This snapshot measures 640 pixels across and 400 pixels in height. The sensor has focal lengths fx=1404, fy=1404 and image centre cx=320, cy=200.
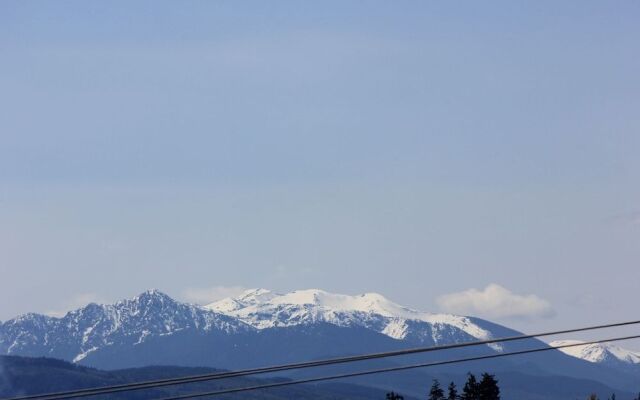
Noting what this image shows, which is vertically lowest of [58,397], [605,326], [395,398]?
[58,397]

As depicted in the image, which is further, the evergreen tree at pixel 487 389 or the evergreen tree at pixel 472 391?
the evergreen tree at pixel 472 391

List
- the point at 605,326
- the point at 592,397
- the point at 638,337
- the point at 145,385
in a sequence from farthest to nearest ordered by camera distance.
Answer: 1. the point at 592,397
2. the point at 638,337
3. the point at 145,385
4. the point at 605,326

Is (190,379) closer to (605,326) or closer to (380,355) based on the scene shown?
(380,355)

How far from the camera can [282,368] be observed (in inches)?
2032

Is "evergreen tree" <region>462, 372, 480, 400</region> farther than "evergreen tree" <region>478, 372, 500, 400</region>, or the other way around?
"evergreen tree" <region>462, 372, 480, 400</region>

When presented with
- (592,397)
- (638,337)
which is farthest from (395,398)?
(638,337)

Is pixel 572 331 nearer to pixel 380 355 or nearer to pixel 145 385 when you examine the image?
pixel 380 355

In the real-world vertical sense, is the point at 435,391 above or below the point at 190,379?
above

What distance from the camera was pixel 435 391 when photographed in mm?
161000

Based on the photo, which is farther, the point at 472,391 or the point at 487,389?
the point at 472,391

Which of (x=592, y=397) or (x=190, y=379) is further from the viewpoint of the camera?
(x=592, y=397)

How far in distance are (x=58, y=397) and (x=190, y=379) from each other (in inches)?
178

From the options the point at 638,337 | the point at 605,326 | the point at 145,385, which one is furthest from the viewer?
the point at 638,337

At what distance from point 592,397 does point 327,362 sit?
43.0 m
